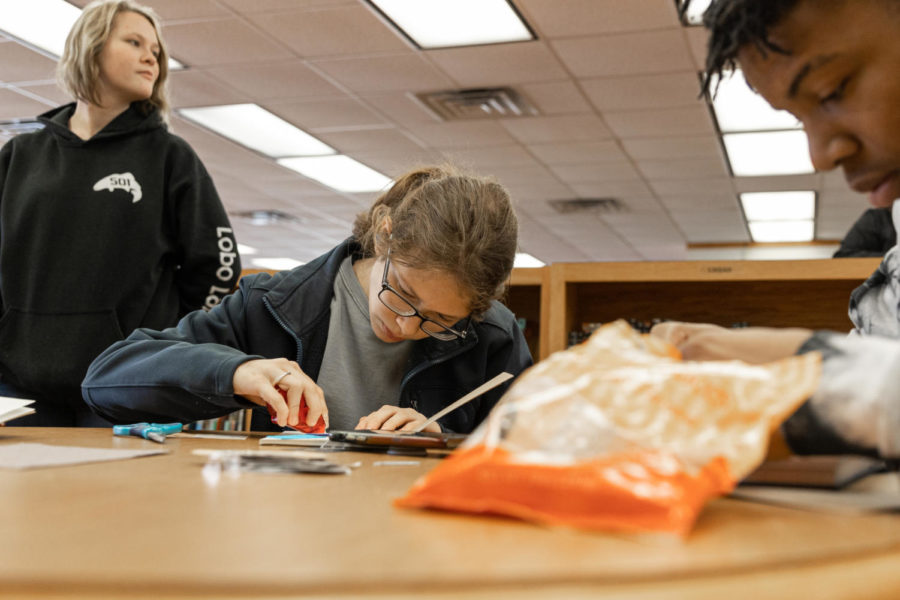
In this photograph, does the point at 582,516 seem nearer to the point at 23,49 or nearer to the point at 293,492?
the point at 293,492

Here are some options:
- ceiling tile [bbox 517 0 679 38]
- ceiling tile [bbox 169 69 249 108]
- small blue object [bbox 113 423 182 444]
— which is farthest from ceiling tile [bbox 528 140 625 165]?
small blue object [bbox 113 423 182 444]

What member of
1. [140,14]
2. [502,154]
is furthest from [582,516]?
[502,154]

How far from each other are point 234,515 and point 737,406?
0.29m

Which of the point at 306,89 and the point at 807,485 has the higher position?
the point at 306,89

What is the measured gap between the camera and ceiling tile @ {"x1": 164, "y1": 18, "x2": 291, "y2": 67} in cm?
367

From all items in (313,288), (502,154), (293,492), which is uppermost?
(502,154)

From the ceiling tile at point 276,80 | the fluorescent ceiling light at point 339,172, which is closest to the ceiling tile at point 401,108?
the ceiling tile at point 276,80

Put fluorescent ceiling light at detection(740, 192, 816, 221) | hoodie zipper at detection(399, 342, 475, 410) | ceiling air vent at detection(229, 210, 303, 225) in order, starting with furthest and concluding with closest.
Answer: ceiling air vent at detection(229, 210, 303, 225), fluorescent ceiling light at detection(740, 192, 816, 221), hoodie zipper at detection(399, 342, 475, 410)

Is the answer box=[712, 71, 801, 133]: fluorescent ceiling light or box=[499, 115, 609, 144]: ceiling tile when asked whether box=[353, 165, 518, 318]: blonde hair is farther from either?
box=[499, 115, 609, 144]: ceiling tile

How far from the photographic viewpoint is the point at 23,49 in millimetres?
3975

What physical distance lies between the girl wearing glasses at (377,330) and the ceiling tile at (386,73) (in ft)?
8.51

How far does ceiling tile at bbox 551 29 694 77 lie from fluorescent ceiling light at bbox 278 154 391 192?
6.66 ft

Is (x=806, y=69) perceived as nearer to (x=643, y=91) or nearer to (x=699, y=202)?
(x=643, y=91)

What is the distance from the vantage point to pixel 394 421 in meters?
1.14
